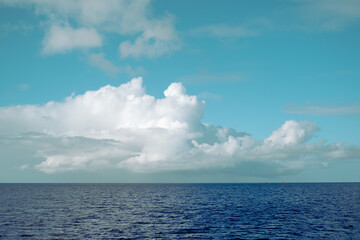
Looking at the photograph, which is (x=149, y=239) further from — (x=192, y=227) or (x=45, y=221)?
(x=45, y=221)

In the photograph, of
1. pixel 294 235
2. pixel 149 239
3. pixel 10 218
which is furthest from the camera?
pixel 10 218

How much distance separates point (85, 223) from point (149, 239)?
66.3ft

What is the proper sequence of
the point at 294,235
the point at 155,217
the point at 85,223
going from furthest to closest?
the point at 155,217 → the point at 85,223 → the point at 294,235

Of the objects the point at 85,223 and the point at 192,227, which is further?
the point at 85,223

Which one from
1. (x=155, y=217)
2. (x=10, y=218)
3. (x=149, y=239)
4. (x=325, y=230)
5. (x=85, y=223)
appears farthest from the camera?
(x=155, y=217)

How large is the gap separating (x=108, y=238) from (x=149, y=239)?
21.8ft

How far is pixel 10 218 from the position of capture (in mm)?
65125

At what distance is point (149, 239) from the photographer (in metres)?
46.8

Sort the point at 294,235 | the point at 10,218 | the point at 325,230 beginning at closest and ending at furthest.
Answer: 1. the point at 294,235
2. the point at 325,230
3. the point at 10,218

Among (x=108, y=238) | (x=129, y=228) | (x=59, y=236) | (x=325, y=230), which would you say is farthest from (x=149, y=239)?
(x=325, y=230)

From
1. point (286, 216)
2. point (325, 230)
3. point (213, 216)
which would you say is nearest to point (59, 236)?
point (213, 216)

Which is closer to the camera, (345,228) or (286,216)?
(345,228)

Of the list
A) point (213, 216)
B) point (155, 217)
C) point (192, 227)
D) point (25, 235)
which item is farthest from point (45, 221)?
point (213, 216)

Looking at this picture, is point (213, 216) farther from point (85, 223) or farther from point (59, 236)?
point (59, 236)
